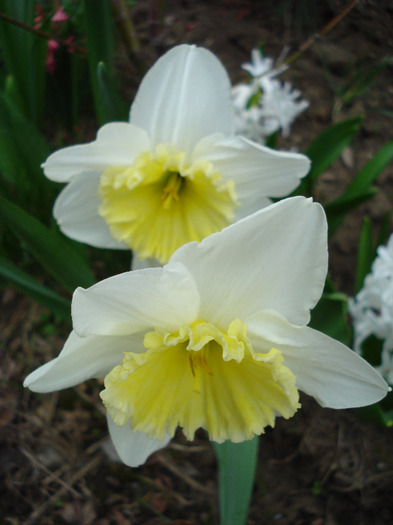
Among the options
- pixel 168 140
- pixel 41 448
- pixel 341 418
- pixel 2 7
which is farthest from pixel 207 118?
pixel 41 448

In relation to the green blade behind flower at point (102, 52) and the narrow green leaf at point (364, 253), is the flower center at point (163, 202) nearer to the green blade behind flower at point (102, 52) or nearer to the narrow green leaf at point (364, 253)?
the green blade behind flower at point (102, 52)

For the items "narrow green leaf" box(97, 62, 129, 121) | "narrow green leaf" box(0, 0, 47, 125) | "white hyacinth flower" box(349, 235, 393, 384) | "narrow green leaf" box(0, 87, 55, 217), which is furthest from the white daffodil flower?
"narrow green leaf" box(0, 0, 47, 125)

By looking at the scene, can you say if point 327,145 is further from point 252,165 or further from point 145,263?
point 145,263

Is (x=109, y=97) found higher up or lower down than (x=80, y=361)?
higher up

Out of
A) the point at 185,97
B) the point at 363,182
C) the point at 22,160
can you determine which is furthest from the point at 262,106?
the point at 22,160

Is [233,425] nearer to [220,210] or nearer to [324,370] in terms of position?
[324,370]

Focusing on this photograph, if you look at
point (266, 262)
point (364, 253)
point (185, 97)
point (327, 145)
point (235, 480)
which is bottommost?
point (235, 480)

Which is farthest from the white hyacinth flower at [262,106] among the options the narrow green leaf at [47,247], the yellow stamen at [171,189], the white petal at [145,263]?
the narrow green leaf at [47,247]
